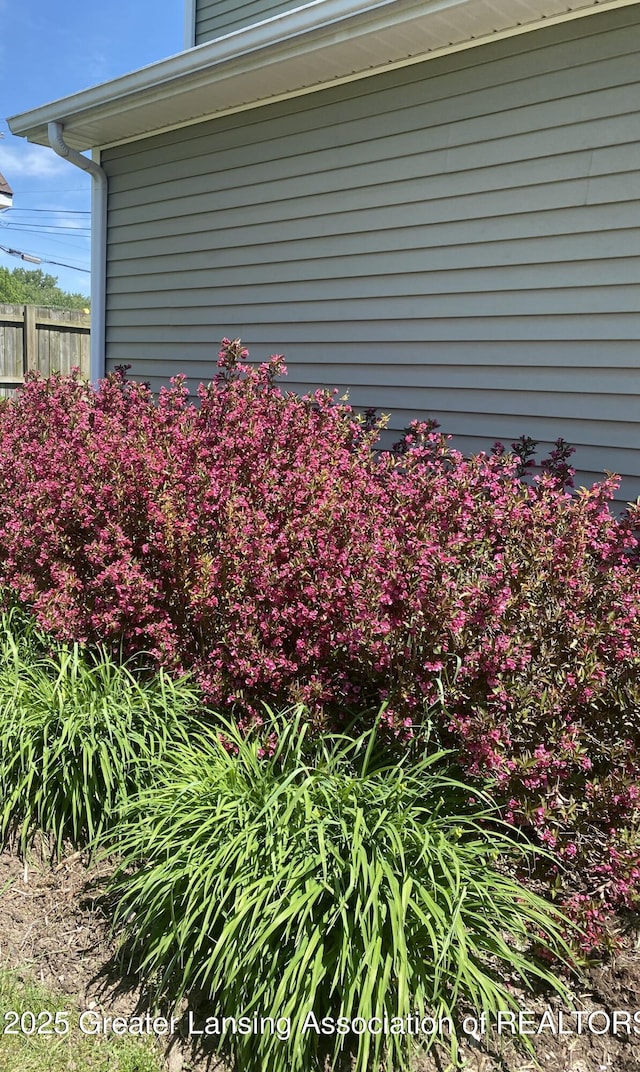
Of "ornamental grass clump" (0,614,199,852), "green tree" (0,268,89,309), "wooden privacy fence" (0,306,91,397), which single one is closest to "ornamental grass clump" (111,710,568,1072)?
"ornamental grass clump" (0,614,199,852)

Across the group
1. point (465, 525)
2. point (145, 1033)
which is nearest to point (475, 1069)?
point (145, 1033)

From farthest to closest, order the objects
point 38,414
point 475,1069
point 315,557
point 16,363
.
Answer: point 16,363 < point 38,414 < point 315,557 < point 475,1069

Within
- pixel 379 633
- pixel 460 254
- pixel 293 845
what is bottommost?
pixel 293 845

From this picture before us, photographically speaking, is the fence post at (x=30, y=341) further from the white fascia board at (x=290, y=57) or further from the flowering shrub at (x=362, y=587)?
the flowering shrub at (x=362, y=587)

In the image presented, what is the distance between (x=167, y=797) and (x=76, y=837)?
0.55m

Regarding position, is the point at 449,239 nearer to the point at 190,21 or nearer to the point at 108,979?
the point at 190,21

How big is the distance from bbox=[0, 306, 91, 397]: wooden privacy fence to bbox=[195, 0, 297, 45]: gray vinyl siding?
16.9 ft

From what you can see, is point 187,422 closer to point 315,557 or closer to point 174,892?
point 315,557

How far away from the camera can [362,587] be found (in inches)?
105

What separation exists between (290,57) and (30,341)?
7524 mm

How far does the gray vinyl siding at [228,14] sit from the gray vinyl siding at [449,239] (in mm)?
823

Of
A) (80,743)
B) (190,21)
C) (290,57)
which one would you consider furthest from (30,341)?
(80,743)

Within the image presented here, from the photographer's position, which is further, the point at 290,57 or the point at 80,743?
the point at 290,57

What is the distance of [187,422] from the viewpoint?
3789 millimetres
